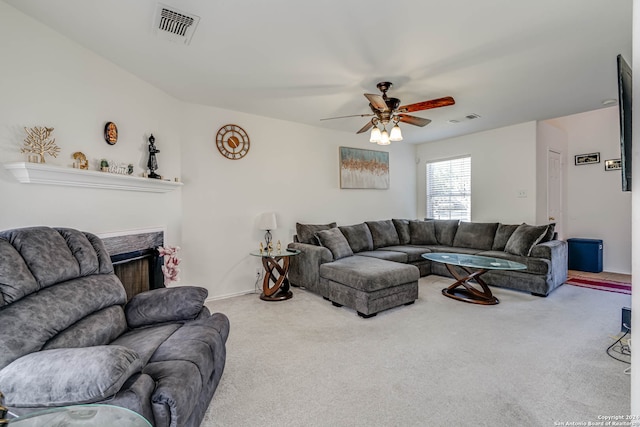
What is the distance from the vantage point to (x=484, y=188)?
214 inches

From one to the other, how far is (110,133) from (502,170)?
18.3 ft

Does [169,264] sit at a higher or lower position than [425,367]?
higher

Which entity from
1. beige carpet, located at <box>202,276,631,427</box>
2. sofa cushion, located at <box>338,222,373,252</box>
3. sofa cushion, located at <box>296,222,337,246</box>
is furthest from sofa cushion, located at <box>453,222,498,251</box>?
sofa cushion, located at <box>296,222,337,246</box>

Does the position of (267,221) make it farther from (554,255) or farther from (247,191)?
(554,255)

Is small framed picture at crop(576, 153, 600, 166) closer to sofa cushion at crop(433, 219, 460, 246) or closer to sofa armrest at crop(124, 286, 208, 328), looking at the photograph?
sofa cushion at crop(433, 219, 460, 246)

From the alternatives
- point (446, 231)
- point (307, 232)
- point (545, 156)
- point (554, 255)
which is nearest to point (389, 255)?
point (307, 232)

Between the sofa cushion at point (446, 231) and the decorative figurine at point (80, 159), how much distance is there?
5.21 m

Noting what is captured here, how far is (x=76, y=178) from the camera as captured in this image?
2264mm

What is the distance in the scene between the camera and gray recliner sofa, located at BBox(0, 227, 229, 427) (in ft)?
3.59

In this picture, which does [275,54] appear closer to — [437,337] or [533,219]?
[437,337]

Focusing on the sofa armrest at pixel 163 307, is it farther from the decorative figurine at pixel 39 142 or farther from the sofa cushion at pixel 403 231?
the sofa cushion at pixel 403 231

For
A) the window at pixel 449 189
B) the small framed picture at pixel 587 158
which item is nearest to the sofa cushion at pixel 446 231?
the window at pixel 449 189

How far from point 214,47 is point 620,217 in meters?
6.57

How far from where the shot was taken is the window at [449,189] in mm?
5766
